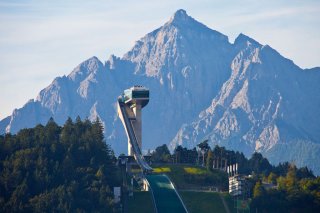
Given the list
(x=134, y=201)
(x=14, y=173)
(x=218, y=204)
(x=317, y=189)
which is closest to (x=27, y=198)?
(x=14, y=173)

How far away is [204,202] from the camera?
634 feet

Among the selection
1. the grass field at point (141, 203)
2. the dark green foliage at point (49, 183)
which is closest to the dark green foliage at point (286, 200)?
the grass field at point (141, 203)

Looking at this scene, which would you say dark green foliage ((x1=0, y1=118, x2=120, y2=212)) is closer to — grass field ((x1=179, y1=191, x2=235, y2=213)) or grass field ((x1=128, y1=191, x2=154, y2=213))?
grass field ((x1=128, y1=191, x2=154, y2=213))

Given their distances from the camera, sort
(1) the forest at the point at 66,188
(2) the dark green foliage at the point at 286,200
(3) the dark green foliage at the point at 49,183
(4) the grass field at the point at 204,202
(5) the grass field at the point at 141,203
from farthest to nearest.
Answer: (4) the grass field at the point at 204,202 < (2) the dark green foliage at the point at 286,200 < (5) the grass field at the point at 141,203 < (1) the forest at the point at 66,188 < (3) the dark green foliage at the point at 49,183

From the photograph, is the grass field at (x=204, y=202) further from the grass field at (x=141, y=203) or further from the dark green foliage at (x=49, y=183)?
the dark green foliage at (x=49, y=183)

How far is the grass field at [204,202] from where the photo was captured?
190 meters

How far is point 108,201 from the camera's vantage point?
602 feet

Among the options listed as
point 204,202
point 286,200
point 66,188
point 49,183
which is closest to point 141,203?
point 204,202

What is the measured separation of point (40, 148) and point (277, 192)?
4300 centimetres

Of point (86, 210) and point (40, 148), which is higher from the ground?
point (40, 148)

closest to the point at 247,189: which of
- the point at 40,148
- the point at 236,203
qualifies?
the point at 236,203

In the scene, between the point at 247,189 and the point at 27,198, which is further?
the point at 247,189

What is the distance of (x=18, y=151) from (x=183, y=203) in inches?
1212

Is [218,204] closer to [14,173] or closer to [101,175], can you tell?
[101,175]
